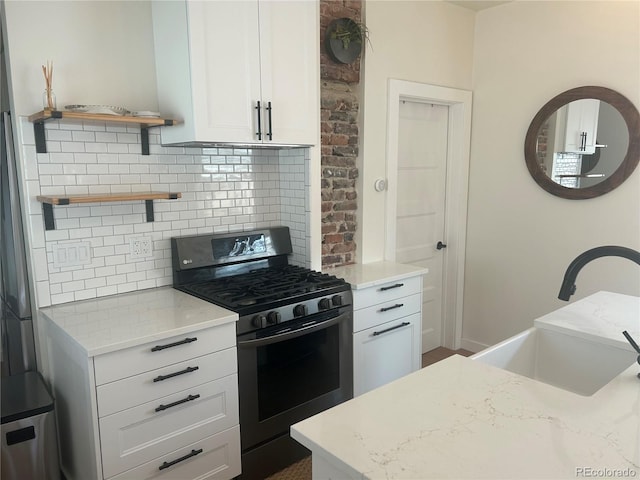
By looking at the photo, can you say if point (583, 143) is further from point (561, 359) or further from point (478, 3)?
point (561, 359)

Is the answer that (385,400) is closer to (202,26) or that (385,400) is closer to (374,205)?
(202,26)

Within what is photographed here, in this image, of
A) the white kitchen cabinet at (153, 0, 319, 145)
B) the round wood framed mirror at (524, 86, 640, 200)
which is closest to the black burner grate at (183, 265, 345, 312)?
the white kitchen cabinet at (153, 0, 319, 145)

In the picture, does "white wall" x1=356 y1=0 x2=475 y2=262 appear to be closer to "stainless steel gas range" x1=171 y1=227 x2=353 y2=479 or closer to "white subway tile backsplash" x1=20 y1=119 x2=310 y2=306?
"white subway tile backsplash" x1=20 y1=119 x2=310 y2=306

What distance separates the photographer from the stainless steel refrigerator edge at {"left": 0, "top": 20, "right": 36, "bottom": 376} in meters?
2.23

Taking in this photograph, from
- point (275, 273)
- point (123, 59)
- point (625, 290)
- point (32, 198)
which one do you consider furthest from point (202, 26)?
point (625, 290)

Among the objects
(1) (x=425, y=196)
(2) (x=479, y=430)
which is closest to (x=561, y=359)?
(2) (x=479, y=430)

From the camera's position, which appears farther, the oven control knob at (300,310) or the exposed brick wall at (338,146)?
the exposed brick wall at (338,146)

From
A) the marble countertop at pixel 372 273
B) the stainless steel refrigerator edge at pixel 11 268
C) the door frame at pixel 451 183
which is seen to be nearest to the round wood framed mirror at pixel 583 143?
the door frame at pixel 451 183

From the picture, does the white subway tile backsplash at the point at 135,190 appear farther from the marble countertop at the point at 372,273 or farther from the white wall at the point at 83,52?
the marble countertop at the point at 372,273

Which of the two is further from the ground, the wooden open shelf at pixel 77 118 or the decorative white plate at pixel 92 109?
the decorative white plate at pixel 92 109

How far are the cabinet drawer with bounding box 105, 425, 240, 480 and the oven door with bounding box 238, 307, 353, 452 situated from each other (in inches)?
3.0

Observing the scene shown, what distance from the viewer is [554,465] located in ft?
3.35

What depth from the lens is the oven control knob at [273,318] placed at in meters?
2.30

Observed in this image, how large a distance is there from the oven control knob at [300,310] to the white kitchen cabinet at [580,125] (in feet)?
7.46
